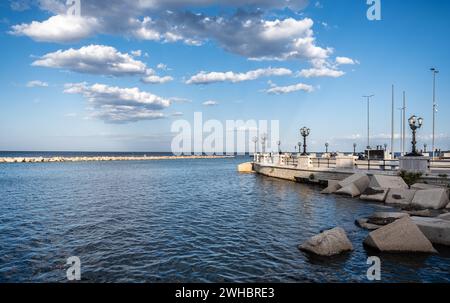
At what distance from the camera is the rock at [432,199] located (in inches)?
636

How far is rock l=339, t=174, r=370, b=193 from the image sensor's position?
21922 millimetres

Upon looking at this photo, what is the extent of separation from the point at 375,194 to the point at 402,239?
1050 centimetres

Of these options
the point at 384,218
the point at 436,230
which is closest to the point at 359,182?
the point at 384,218

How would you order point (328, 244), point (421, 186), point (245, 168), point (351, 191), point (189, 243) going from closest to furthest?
point (328, 244), point (189, 243), point (421, 186), point (351, 191), point (245, 168)

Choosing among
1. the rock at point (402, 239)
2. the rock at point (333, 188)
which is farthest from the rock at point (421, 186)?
the rock at point (402, 239)

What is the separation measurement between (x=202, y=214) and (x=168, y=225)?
3005 millimetres

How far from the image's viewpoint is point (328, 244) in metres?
10.1

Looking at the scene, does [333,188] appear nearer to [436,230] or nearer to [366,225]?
[366,225]

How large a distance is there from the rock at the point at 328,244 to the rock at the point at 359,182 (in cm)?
1241

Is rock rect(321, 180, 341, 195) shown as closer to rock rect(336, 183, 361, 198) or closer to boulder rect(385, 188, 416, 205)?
rock rect(336, 183, 361, 198)

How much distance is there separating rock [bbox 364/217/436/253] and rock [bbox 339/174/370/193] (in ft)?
38.9

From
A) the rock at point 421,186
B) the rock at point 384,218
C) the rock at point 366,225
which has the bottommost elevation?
the rock at point 366,225

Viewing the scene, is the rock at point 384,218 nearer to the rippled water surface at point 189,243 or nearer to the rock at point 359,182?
the rippled water surface at point 189,243
